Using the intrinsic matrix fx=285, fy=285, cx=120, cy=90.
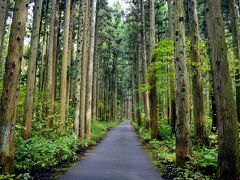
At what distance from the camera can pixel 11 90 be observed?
752 cm

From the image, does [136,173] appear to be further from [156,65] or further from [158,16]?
[158,16]

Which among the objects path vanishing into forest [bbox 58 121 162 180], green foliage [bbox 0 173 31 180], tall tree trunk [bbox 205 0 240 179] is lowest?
path vanishing into forest [bbox 58 121 162 180]

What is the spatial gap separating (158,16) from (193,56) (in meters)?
18.2

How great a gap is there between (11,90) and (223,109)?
17.7 ft

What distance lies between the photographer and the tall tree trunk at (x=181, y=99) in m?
9.23

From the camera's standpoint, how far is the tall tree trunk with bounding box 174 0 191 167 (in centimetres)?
923

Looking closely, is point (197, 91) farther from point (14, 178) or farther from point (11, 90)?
point (14, 178)

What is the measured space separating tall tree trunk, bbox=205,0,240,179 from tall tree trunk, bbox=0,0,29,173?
16.7 feet

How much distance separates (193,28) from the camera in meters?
13.7

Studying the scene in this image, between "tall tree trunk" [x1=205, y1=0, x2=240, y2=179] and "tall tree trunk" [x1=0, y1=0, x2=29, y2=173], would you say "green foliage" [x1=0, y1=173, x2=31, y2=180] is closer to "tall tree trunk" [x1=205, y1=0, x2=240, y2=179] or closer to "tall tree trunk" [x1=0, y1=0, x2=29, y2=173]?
"tall tree trunk" [x1=0, y1=0, x2=29, y2=173]

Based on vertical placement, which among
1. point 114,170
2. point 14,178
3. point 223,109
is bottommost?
point 114,170

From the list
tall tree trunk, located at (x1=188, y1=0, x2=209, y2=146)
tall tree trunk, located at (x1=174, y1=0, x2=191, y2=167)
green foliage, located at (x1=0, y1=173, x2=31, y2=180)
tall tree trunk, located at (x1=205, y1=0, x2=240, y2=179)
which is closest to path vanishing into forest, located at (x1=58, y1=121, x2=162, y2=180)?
green foliage, located at (x1=0, y1=173, x2=31, y2=180)

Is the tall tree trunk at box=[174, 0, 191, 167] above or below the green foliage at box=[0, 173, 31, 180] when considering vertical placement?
above

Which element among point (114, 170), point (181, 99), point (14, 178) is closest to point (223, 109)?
point (181, 99)
